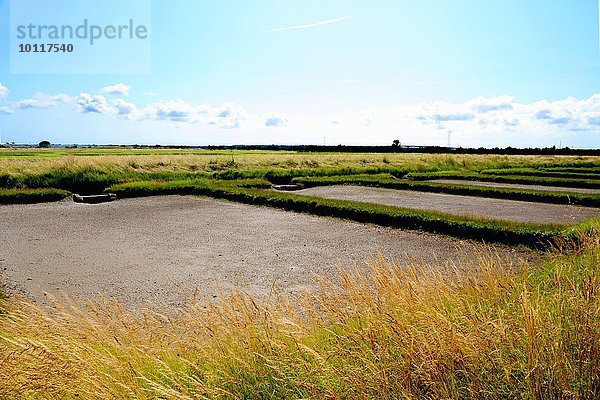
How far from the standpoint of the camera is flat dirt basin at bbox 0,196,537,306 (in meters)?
7.62

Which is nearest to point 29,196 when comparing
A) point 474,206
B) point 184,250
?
point 184,250

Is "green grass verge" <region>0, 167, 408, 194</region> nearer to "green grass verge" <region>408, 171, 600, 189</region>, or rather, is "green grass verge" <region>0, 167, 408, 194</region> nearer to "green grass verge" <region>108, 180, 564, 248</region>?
"green grass verge" <region>108, 180, 564, 248</region>

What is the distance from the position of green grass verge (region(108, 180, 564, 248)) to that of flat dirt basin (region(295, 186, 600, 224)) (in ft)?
8.44

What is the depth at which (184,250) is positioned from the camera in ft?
33.4

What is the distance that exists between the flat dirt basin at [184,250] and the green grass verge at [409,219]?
1.99 ft

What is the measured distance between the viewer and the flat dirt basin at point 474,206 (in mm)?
14789

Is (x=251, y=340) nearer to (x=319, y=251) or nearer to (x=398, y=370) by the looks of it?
(x=398, y=370)

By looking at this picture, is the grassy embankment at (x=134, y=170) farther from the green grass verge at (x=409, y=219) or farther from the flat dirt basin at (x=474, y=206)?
the flat dirt basin at (x=474, y=206)

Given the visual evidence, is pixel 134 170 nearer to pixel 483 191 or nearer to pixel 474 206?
pixel 483 191

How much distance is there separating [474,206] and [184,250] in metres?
11.3

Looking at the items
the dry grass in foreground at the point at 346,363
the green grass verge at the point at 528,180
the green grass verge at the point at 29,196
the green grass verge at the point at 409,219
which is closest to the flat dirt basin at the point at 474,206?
the green grass verge at the point at 409,219

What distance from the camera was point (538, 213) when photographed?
1551 centimetres

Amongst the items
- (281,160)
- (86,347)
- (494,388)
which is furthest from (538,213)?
(281,160)

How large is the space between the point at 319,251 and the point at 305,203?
6.09 meters
